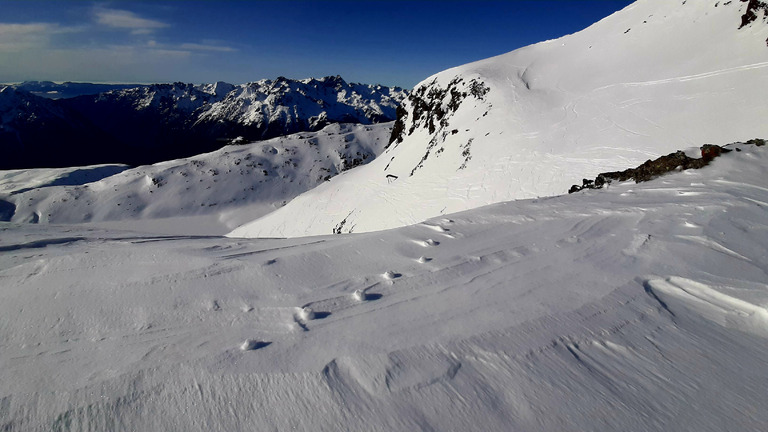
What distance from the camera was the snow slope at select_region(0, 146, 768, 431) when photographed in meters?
2.46

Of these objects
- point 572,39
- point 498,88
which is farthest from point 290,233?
point 572,39

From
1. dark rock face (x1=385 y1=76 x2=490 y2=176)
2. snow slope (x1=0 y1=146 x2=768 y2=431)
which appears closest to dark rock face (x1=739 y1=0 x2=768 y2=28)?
dark rock face (x1=385 y1=76 x2=490 y2=176)

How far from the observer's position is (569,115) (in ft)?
67.1

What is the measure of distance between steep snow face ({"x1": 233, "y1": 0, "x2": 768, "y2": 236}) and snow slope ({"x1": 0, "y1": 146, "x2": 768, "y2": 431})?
11.7m

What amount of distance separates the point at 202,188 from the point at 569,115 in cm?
6012

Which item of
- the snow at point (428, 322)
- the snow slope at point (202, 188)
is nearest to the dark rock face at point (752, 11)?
the snow at point (428, 322)

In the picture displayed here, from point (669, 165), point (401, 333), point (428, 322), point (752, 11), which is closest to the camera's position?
point (401, 333)

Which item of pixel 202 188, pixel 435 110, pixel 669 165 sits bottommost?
pixel 202 188

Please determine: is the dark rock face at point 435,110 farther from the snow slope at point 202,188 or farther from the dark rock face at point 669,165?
the snow slope at point 202,188

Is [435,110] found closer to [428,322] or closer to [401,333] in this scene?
[428,322]

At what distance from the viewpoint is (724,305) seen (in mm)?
3695

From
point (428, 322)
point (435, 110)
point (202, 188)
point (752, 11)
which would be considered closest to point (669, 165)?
point (428, 322)

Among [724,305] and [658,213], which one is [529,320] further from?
[658,213]

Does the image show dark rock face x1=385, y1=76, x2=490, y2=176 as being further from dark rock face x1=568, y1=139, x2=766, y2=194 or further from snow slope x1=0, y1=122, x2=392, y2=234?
snow slope x1=0, y1=122, x2=392, y2=234
